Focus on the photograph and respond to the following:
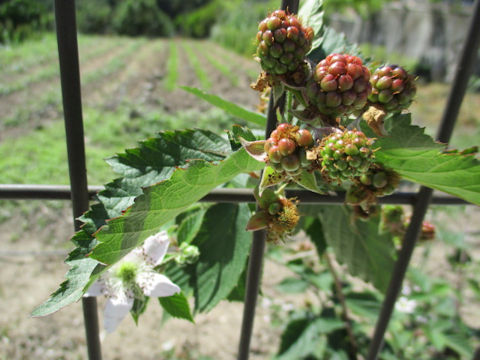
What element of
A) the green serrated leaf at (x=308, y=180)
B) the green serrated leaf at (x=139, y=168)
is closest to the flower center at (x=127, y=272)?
the green serrated leaf at (x=139, y=168)

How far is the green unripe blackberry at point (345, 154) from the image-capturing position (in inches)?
11.1

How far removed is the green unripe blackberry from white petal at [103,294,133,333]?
0.26 metres

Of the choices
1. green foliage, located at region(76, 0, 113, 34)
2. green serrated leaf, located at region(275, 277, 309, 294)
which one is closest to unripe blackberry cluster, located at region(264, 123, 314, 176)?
green serrated leaf, located at region(275, 277, 309, 294)

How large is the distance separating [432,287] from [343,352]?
1.46 feet

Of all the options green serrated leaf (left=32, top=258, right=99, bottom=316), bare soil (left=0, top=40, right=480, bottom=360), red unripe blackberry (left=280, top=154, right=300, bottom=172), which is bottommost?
bare soil (left=0, top=40, right=480, bottom=360)

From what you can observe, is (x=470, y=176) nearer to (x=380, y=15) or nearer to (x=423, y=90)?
(x=423, y=90)

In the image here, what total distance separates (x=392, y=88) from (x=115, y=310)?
1.12ft

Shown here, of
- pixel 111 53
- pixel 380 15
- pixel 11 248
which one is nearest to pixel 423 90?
pixel 380 15

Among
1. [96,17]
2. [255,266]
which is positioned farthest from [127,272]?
A: [96,17]

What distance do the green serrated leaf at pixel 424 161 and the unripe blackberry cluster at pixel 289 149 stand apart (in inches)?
4.1

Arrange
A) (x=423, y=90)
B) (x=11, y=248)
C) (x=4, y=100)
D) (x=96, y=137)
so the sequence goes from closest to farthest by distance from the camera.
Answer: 1. (x=11, y=248)
2. (x=96, y=137)
3. (x=4, y=100)
4. (x=423, y=90)

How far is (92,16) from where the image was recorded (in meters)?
9.25

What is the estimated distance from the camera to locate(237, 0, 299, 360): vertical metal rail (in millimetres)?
352

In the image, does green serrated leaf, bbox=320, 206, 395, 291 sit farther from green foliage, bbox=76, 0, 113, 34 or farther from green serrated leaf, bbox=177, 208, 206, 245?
green foliage, bbox=76, 0, 113, 34
